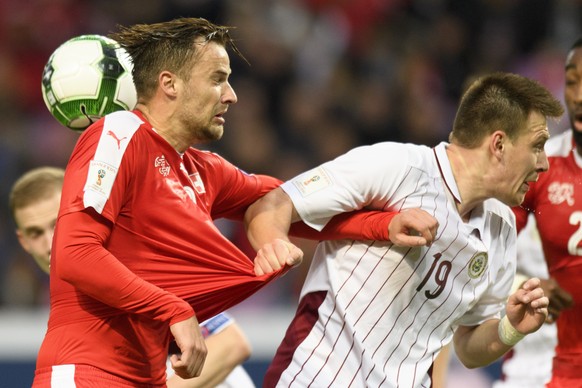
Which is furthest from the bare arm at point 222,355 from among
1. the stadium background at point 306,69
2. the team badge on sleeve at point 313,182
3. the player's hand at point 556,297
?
the stadium background at point 306,69

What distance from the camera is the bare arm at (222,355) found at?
451 centimetres

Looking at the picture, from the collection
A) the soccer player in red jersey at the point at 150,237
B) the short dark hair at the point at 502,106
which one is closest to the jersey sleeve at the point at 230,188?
the soccer player in red jersey at the point at 150,237

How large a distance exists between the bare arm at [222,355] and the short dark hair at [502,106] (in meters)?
1.34

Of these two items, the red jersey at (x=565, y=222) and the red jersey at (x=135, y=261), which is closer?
the red jersey at (x=135, y=261)

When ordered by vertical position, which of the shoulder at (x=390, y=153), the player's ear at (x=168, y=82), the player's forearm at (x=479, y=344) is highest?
the player's ear at (x=168, y=82)

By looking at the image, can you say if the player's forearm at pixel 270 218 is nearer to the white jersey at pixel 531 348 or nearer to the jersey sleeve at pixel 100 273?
the jersey sleeve at pixel 100 273

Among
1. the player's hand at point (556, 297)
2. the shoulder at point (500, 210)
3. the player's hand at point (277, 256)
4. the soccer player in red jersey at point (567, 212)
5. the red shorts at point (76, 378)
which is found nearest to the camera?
the red shorts at point (76, 378)

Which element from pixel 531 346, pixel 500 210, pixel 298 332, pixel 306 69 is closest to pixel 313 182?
pixel 298 332

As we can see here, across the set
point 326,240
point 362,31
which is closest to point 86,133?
point 326,240

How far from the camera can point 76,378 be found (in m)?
3.39

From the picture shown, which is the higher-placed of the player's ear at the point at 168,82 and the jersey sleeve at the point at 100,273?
the player's ear at the point at 168,82

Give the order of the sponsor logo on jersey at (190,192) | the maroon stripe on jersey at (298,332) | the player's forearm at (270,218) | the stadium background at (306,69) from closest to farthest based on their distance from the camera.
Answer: the sponsor logo on jersey at (190,192), the player's forearm at (270,218), the maroon stripe on jersey at (298,332), the stadium background at (306,69)

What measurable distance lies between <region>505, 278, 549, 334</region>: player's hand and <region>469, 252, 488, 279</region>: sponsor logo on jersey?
15 centimetres

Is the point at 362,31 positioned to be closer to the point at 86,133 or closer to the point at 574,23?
the point at 574,23
